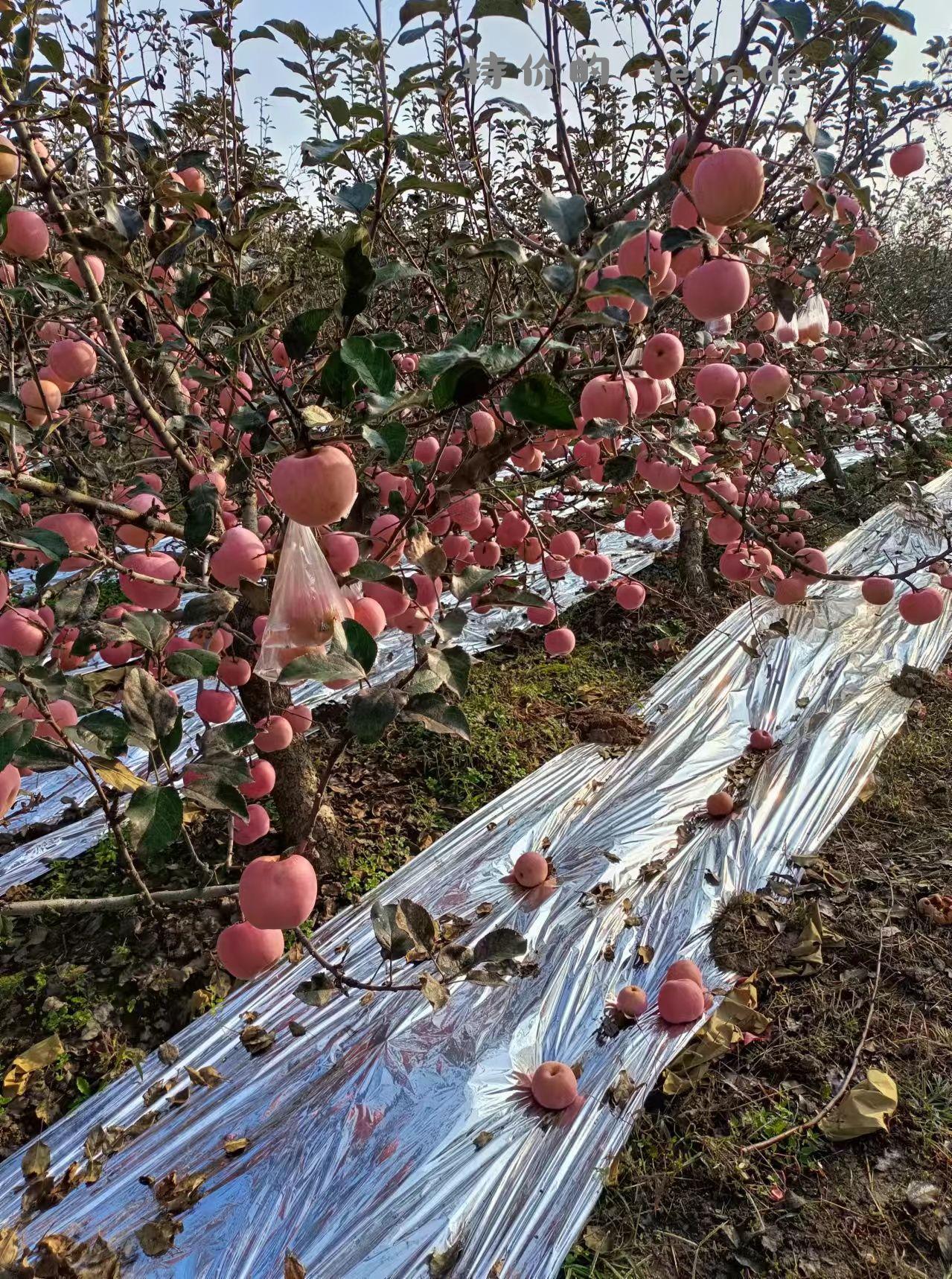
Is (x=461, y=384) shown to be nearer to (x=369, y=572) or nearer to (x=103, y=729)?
(x=369, y=572)

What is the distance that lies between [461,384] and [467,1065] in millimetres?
1621

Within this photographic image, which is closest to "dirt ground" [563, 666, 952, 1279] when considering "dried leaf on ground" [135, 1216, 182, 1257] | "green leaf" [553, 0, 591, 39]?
"dried leaf on ground" [135, 1216, 182, 1257]

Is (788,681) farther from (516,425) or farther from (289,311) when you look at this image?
(289,311)

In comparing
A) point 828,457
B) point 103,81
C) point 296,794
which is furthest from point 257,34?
point 828,457

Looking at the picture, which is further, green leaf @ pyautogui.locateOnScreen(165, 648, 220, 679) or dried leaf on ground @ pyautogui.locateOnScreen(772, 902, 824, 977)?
dried leaf on ground @ pyautogui.locateOnScreen(772, 902, 824, 977)

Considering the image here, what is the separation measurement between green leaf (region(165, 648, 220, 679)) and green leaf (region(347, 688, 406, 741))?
9.1 inches

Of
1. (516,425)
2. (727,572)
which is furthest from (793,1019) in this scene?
(516,425)

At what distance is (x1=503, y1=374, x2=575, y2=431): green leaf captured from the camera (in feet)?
2.44

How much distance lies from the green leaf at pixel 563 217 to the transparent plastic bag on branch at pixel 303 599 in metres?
0.50

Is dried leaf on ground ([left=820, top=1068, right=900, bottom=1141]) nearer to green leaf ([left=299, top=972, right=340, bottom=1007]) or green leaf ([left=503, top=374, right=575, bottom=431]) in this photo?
green leaf ([left=299, top=972, right=340, bottom=1007])

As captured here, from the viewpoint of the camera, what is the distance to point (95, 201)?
213 cm

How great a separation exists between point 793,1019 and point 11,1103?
1916 mm

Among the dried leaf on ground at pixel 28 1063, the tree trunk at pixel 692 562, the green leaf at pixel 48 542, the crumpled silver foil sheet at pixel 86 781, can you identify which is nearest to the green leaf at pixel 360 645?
the green leaf at pixel 48 542

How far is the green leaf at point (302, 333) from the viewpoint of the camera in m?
0.82
